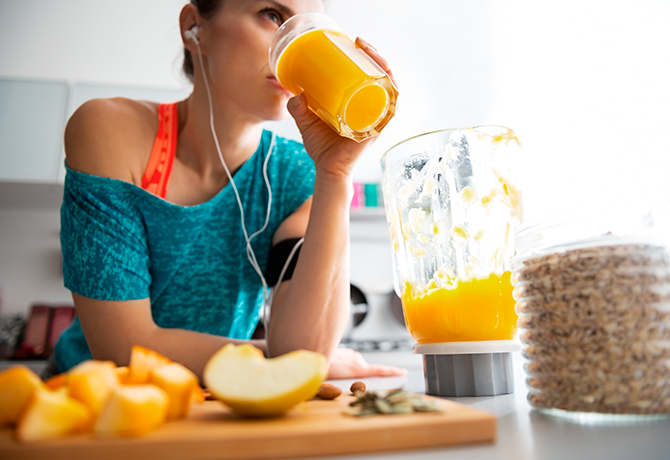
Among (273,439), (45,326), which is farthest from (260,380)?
(45,326)

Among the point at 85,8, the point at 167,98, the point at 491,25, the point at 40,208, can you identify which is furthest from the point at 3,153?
the point at 491,25

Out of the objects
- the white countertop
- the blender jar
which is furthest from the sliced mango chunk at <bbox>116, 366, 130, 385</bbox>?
the blender jar

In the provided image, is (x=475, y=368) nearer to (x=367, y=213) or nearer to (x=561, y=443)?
(x=561, y=443)

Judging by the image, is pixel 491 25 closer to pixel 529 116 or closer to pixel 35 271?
pixel 529 116

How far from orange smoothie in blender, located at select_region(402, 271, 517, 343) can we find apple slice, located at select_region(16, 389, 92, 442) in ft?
1.23

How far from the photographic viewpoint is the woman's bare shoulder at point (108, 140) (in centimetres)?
80

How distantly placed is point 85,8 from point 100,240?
2.79 m

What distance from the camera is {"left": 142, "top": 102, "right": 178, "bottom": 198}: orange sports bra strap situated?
884mm

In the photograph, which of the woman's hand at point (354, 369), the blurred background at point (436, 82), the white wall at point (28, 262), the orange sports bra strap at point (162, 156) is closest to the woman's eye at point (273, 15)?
the orange sports bra strap at point (162, 156)

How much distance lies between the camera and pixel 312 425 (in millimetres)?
284

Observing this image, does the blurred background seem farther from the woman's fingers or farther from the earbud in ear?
the woman's fingers

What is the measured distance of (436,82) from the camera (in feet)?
10.0

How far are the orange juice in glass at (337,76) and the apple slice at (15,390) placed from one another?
1.53 feet

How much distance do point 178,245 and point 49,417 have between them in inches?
25.8
